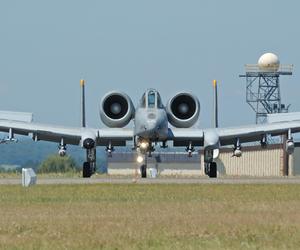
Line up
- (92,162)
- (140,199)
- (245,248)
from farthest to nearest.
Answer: (92,162), (140,199), (245,248)

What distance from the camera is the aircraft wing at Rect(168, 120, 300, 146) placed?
49531mm

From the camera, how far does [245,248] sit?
16484mm

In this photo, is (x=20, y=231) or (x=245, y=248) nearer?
(x=245, y=248)

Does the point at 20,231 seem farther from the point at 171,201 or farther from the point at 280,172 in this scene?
the point at 280,172

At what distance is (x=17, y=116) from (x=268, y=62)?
168 feet

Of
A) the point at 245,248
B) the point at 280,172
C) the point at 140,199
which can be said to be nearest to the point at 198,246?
the point at 245,248

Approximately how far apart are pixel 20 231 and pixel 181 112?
1308 inches

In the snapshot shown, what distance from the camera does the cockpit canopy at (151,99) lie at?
156ft

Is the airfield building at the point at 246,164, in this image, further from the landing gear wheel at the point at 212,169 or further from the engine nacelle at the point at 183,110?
the landing gear wheel at the point at 212,169

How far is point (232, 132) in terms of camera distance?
168 feet

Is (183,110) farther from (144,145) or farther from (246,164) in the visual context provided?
(246,164)

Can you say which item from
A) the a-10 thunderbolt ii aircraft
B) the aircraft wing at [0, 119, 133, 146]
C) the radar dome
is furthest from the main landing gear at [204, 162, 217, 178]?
the radar dome

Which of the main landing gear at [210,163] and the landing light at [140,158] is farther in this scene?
the main landing gear at [210,163]

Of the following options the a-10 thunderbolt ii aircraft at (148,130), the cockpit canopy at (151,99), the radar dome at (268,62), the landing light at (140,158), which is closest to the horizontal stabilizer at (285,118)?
the a-10 thunderbolt ii aircraft at (148,130)
